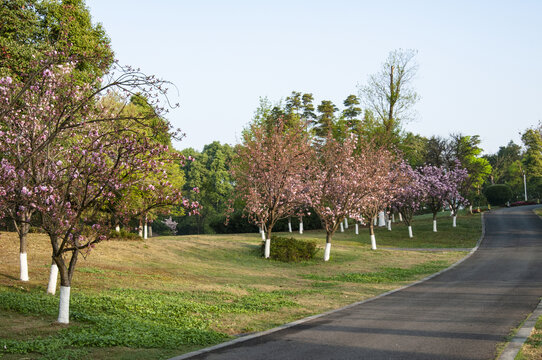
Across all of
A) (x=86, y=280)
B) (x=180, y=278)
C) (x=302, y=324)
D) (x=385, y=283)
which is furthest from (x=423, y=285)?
(x=86, y=280)

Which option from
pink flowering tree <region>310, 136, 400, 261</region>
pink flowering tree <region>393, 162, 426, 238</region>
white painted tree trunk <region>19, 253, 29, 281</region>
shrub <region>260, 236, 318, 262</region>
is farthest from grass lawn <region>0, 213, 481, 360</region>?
pink flowering tree <region>393, 162, 426, 238</region>

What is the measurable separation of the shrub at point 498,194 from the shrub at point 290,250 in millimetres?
68090

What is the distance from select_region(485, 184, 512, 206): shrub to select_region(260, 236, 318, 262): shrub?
223ft

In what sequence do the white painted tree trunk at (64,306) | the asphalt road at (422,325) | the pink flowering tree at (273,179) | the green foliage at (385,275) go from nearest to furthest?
the asphalt road at (422,325) < the white painted tree trunk at (64,306) < the green foliage at (385,275) < the pink flowering tree at (273,179)

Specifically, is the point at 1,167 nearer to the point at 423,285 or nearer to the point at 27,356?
the point at 27,356

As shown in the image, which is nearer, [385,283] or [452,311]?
[452,311]

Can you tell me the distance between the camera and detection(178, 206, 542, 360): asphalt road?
28.9 ft

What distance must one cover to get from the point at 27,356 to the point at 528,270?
909 inches

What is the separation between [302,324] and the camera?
11664 mm

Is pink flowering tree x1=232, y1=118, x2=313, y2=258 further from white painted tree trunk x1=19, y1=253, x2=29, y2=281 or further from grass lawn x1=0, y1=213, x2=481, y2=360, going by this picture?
white painted tree trunk x1=19, y1=253, x2=29, y2=281

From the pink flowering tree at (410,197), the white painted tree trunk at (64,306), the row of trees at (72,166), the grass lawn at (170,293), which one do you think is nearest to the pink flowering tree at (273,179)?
the grass lawn at (170,293)

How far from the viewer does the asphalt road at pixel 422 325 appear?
8.80 meters

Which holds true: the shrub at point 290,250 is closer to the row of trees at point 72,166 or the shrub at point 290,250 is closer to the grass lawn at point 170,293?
the grass lawn at point 170,293

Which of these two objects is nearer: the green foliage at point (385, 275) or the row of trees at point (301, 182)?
the green foliage at point (385, 275)
